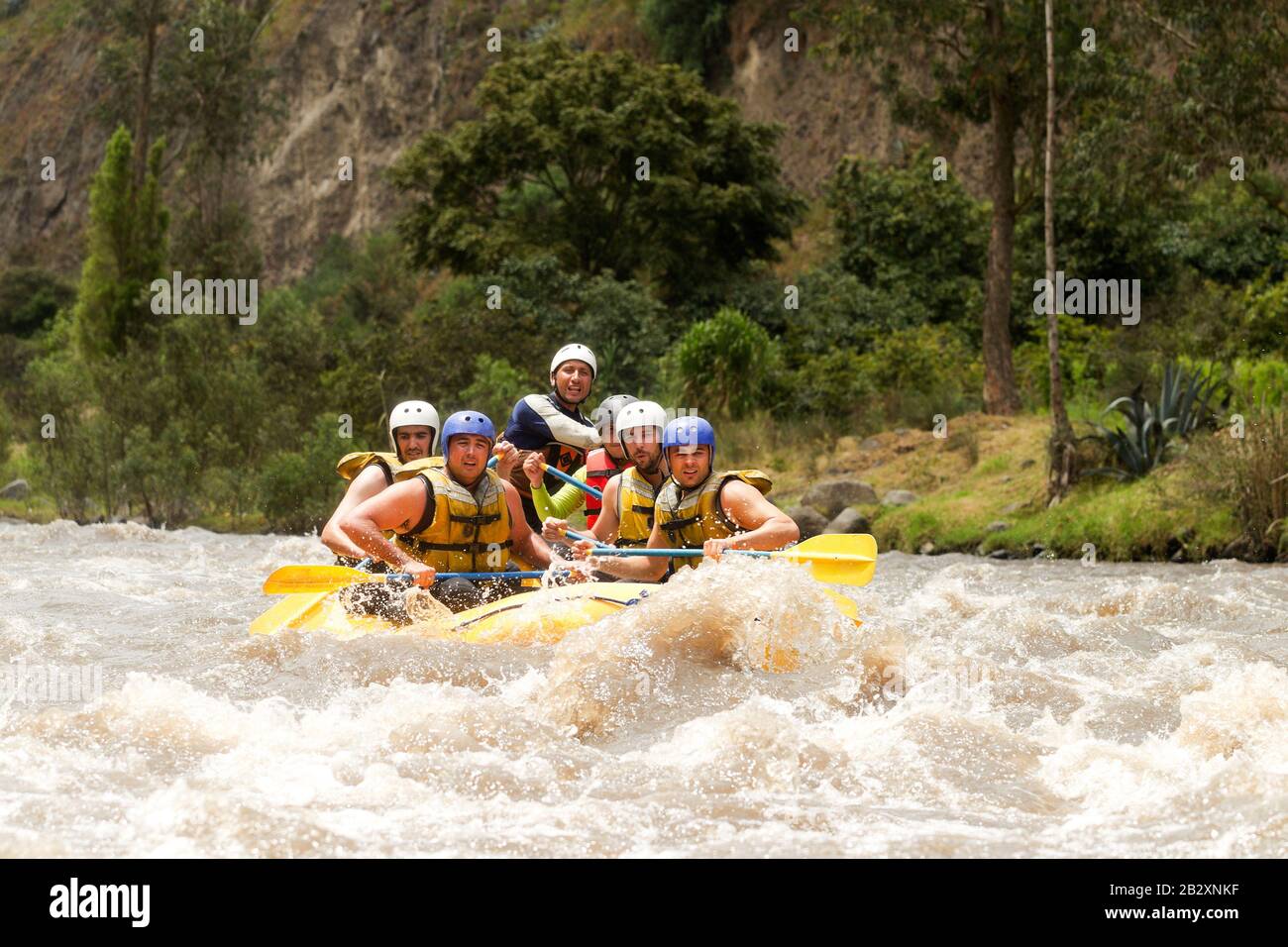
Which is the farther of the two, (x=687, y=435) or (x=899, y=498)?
(x=899, y=498)

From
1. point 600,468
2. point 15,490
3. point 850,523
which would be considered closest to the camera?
point 600,468

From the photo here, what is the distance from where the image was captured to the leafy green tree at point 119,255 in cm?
2722

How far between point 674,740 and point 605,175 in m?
22.1

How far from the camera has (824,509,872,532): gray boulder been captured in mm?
15539

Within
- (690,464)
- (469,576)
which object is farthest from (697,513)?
(469,576)

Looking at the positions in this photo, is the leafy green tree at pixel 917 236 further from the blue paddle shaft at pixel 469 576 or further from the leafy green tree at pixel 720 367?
the blue paddle shaft at pixel 469 576

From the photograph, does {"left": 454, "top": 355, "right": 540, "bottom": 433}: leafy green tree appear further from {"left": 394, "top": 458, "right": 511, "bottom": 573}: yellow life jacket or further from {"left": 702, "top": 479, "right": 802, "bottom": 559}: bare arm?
{"left": 702, "top": 479, "right": 802, "bottom": 559}: bare arm

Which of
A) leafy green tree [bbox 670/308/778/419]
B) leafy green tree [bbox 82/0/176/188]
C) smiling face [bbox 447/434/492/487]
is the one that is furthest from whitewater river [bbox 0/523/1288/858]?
leafy green tree [bbox 82/0/176/188]

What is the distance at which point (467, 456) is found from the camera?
778 cm

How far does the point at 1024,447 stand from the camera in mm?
17078

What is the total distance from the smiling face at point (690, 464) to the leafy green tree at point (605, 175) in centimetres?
1852
